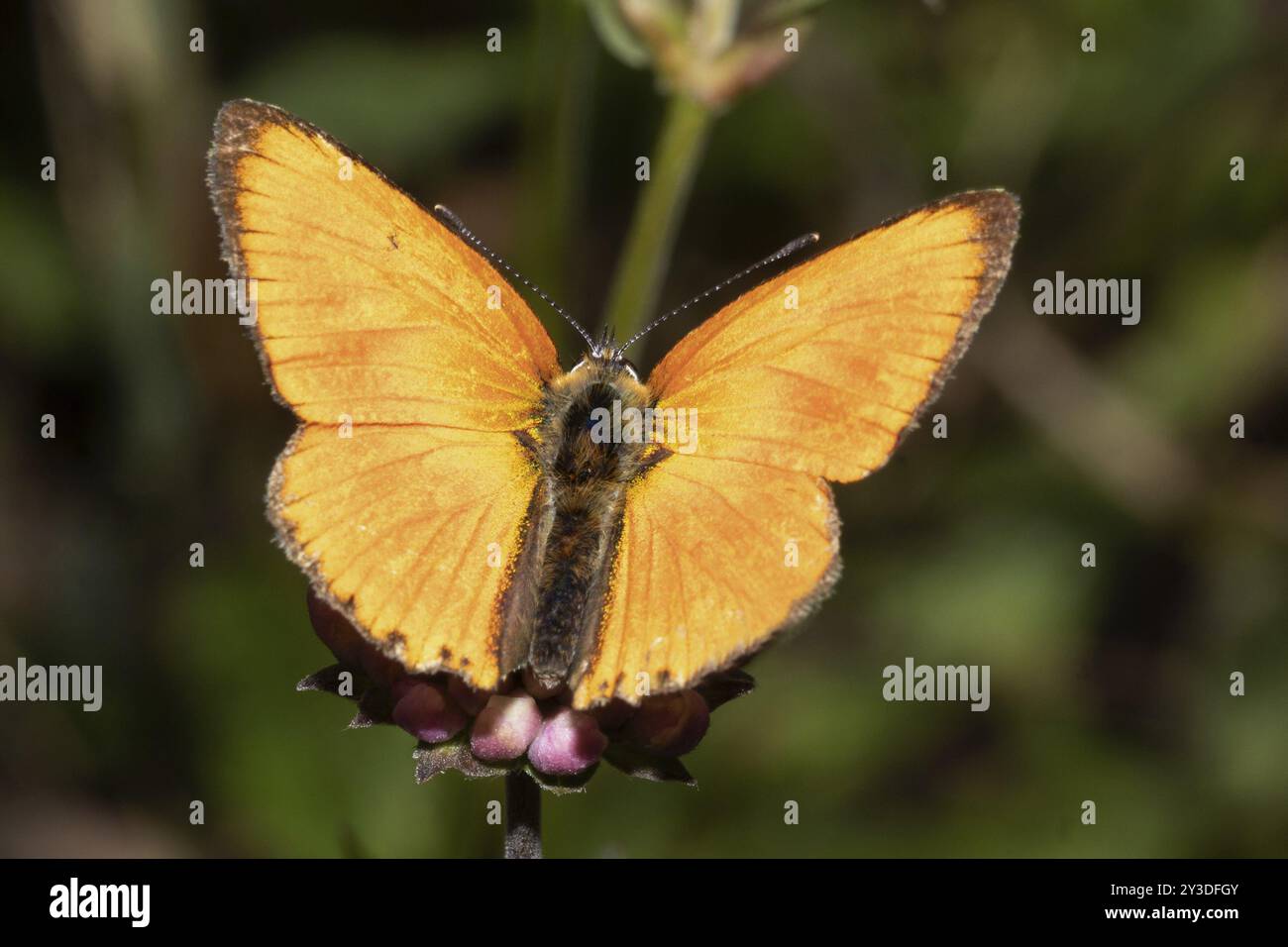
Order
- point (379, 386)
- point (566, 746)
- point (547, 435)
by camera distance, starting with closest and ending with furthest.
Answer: point (566, 746), point (379, 386), point (547, 435)

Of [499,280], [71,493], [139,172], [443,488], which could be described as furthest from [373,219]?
[71,493]

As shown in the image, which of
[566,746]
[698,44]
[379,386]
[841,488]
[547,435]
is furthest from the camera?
[841,488]

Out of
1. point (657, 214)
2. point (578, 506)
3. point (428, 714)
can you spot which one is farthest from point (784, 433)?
point (657, 214)

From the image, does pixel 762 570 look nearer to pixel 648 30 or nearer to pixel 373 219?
pixel 373 219

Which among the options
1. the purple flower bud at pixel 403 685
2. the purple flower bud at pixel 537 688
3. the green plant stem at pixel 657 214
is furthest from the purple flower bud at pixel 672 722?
the green plant stem at pixel 657 214

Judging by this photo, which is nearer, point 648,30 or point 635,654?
point 635,654

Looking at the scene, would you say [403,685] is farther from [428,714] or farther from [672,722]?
[672,722]

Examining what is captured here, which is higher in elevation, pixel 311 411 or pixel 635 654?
pixel 311 411
